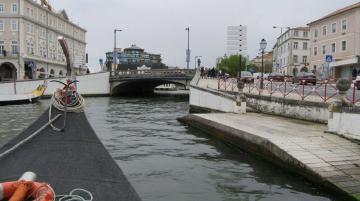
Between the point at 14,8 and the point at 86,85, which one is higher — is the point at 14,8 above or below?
above

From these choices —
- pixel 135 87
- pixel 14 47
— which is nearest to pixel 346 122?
pixel 135 87

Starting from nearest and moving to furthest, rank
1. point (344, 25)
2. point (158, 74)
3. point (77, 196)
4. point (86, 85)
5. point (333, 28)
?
1. point (77, 196)
2. point (344, 25)
3. point (333, 28)
4. point (86, 85)
5. point (158, 74)

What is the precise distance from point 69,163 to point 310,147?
7.60 m

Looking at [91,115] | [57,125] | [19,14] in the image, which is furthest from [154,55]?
[57,125]

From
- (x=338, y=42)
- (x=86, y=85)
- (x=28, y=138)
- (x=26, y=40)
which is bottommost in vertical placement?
(x=28, y=138)

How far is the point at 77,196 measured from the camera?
6.49 metres

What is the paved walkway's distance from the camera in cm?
1076

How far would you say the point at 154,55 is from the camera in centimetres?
17112

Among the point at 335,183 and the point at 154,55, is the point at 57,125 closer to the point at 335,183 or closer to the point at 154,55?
the point at 335,183

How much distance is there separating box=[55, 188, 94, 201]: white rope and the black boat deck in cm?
11

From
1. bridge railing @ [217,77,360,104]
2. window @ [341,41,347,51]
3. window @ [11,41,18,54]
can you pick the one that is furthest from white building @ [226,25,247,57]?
window @ [11,41,18,54]

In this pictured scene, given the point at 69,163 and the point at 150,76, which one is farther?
the point at 150,76

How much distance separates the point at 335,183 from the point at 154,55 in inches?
6399

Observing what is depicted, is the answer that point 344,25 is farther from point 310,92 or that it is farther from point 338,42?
point 310,92
